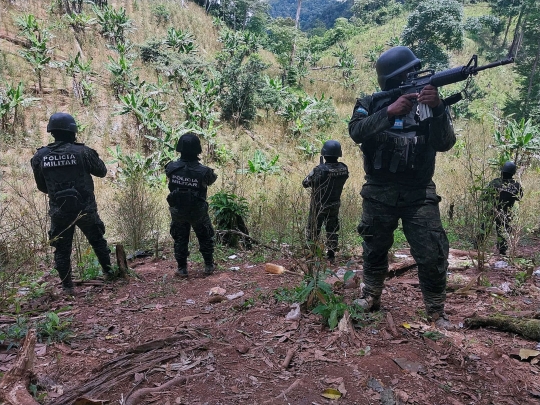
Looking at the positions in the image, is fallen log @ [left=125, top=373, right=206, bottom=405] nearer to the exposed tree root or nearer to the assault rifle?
the exposed tree root

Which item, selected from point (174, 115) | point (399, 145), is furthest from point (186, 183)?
point (174, 115)

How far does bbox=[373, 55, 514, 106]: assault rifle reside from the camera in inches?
86.3

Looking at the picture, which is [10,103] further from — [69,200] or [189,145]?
[189,145]

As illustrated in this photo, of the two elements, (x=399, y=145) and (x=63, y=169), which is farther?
(x=63, y=169)

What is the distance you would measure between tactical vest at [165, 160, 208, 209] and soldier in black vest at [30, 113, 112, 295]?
0.80m

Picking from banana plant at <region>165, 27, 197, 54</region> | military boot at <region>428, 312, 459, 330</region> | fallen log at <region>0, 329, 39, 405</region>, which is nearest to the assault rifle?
military boot at <region>428, 312, 459, 330</region>

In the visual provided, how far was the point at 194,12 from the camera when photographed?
26109mm

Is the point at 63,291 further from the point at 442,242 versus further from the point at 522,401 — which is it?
the point at 522,401

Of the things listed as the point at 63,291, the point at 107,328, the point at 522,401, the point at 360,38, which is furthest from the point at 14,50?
the point at 360,38

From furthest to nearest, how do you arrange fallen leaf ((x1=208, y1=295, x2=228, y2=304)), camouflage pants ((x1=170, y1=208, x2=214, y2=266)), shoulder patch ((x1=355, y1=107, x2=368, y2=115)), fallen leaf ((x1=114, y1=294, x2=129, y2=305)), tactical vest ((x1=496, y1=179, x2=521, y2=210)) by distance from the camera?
1. tactical vest ((x1=496, y1=179, x2=521, y2=210))
2. camouflage pants ((x1=170, y1=208, x2=214, y2=266))
3. fallen leaf ((x1=114, y1=294, x2=129, y2=305))
4. fallen leaf ((x1=208, y1=295, x2=228, y2=304))
5. shoulder patch ((x1=355, y1=107, x2=368, y2=115))

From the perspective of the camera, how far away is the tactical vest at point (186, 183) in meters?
4.10

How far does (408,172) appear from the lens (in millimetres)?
2529

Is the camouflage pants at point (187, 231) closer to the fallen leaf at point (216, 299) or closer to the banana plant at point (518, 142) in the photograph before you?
the fallen leaf at point (216, 299)

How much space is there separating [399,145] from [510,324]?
4.61 feet
